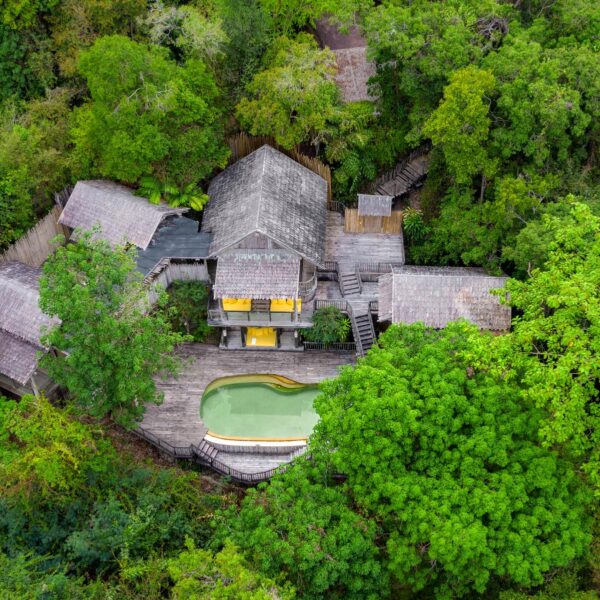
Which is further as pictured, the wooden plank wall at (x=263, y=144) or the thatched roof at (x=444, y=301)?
the wooden plank wall at (x=263, y=144)

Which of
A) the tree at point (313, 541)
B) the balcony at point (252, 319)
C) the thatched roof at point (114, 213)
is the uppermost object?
the thatched roof at point (114, 213)

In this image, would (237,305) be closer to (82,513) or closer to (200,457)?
(200,457)

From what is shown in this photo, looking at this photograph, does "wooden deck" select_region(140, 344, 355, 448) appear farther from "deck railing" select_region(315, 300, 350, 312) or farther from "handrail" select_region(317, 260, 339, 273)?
"handrail" select_region(317, 260, 339, 273)

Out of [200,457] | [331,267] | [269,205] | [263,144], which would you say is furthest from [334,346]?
[263,144]

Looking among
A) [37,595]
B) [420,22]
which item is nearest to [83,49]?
[420,22]

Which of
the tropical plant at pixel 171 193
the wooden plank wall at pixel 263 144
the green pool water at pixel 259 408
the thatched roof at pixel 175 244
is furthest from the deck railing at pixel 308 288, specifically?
the tropical plant at pixel 171 193

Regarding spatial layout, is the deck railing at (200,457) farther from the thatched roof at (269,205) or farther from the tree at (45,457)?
the thatched roof at (269,205)

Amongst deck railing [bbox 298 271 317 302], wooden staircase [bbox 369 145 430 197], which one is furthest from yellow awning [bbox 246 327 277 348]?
wooden staircase [bbox 369 145 430 197]
